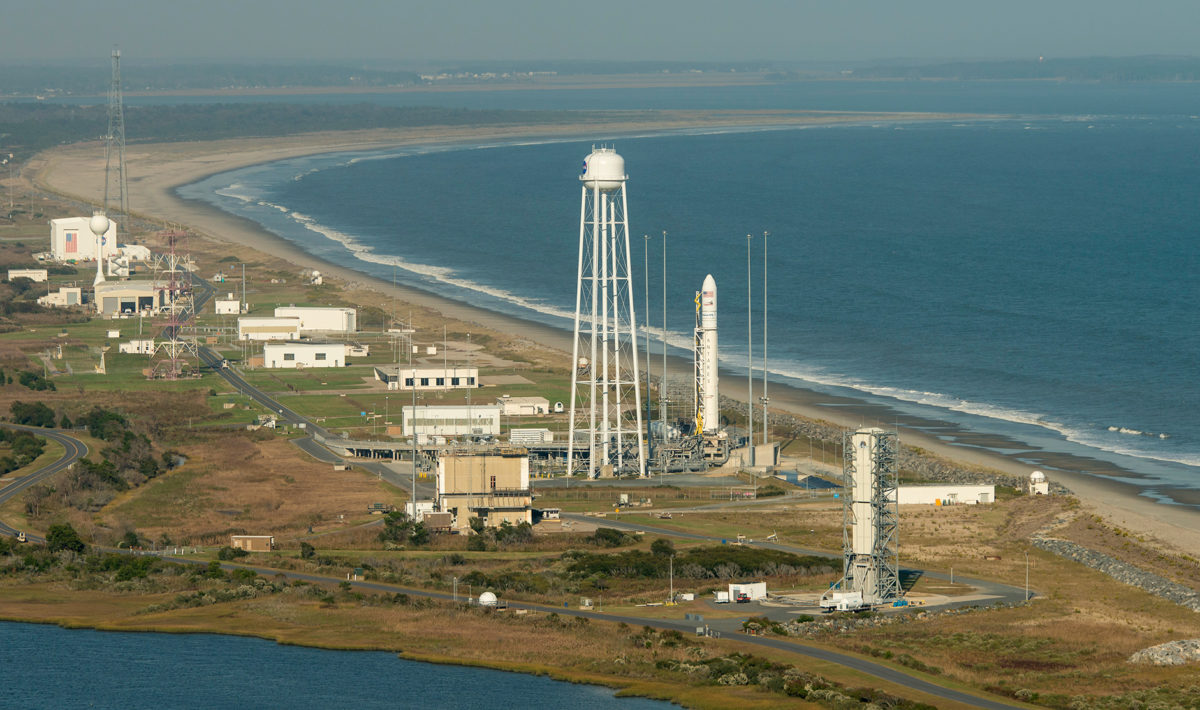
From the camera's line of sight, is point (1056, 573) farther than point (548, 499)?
No

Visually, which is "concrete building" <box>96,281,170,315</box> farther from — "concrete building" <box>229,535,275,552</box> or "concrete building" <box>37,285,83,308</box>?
"concrete building" <box>229,535,275,552</box>

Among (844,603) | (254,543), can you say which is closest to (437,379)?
(254,543)

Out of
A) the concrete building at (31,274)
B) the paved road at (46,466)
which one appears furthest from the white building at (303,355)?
the concrete building at (31,274)

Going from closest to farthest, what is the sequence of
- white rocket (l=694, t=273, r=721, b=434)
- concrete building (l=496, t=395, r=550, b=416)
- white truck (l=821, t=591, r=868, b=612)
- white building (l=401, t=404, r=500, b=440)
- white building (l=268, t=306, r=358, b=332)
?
white truck (l=821, t=591, r=868, b=612)
white rocket (l=694, t=273, r=721, b=434)
white building (l=401, t=404, r=500, b=440)
concrete building (l=496, t=395, r=550, b=416)
white building (l=268, t=306, r=358, b=332)

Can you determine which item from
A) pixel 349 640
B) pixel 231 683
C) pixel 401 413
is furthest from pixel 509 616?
pixel 401 413

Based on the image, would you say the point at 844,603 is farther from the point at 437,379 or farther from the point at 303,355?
the point at 303,355

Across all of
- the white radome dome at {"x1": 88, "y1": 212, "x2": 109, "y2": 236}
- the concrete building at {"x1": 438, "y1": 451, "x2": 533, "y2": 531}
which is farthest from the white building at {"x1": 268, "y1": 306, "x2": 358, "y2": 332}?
the concrete building at {"x1": 438, "y1": 451, "x2": 533, "y2": 531}

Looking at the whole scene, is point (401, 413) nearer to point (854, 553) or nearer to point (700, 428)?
point (700, 428)
